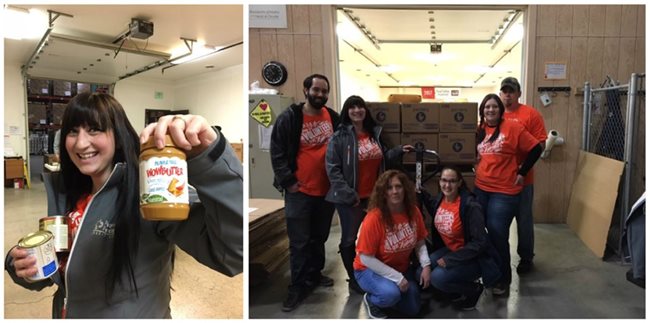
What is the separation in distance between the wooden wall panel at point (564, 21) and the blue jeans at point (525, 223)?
157cm

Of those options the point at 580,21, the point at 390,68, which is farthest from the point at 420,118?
the point at 390,68

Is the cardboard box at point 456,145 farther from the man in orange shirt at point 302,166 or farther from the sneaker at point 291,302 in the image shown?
the sneaker at point 291,302

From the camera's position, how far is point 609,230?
2850 millimetres

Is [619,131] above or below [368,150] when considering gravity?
above

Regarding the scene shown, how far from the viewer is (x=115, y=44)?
5.30m

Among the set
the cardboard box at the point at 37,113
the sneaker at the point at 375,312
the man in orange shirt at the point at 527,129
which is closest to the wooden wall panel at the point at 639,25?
the man in orange shirt at the point at 527,129

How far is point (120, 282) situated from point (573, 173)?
3.60m

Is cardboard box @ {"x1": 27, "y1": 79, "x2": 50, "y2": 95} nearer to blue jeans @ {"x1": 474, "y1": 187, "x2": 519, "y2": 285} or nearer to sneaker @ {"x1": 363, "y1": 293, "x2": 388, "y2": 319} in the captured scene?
sneaker @ {"x1": 363, "y1": 293, "x2": 388, "y2": 319}

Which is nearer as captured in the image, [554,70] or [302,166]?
[302,166]

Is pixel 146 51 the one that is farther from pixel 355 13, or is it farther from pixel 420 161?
pixel 420 161

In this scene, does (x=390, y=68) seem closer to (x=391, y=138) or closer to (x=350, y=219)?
(x=391, y=138)

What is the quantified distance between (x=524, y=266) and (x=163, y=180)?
2.42 metres

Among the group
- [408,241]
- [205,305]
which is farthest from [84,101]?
[205,305]

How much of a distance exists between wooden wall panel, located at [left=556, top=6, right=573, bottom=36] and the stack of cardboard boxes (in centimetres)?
154
